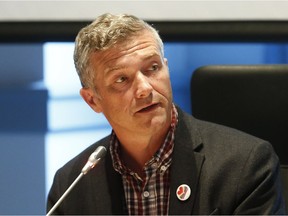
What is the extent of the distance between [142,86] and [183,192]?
1.08 ft

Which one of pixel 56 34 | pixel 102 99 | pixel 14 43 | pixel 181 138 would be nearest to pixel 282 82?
pixel 181 138

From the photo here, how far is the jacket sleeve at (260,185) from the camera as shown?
1.91 metres

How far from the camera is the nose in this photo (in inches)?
77.5

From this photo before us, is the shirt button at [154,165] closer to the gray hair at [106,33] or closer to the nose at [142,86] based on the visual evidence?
the nose at [142,86]

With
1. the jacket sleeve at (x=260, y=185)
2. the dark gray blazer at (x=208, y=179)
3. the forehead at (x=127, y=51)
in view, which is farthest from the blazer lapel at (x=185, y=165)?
the forehead at (x=127, y=51)

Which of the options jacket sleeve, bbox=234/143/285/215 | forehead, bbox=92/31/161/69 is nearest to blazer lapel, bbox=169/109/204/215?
jacket sleeve, bbox=234/143/285/215

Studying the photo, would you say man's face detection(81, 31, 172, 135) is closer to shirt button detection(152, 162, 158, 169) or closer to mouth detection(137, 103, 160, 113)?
mouth detection(137, 103, 160, 113)

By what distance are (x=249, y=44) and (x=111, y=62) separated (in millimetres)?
1129

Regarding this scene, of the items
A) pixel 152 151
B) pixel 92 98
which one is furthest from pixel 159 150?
pixel 92 98

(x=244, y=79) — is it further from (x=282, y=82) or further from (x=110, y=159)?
(x=110, y=159)

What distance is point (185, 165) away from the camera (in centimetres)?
204

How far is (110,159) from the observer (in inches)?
85.9

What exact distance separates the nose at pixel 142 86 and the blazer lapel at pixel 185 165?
7.9 inches

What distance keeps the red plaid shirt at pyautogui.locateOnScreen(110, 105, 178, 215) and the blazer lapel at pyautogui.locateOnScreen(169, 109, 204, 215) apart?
0.10 feet
